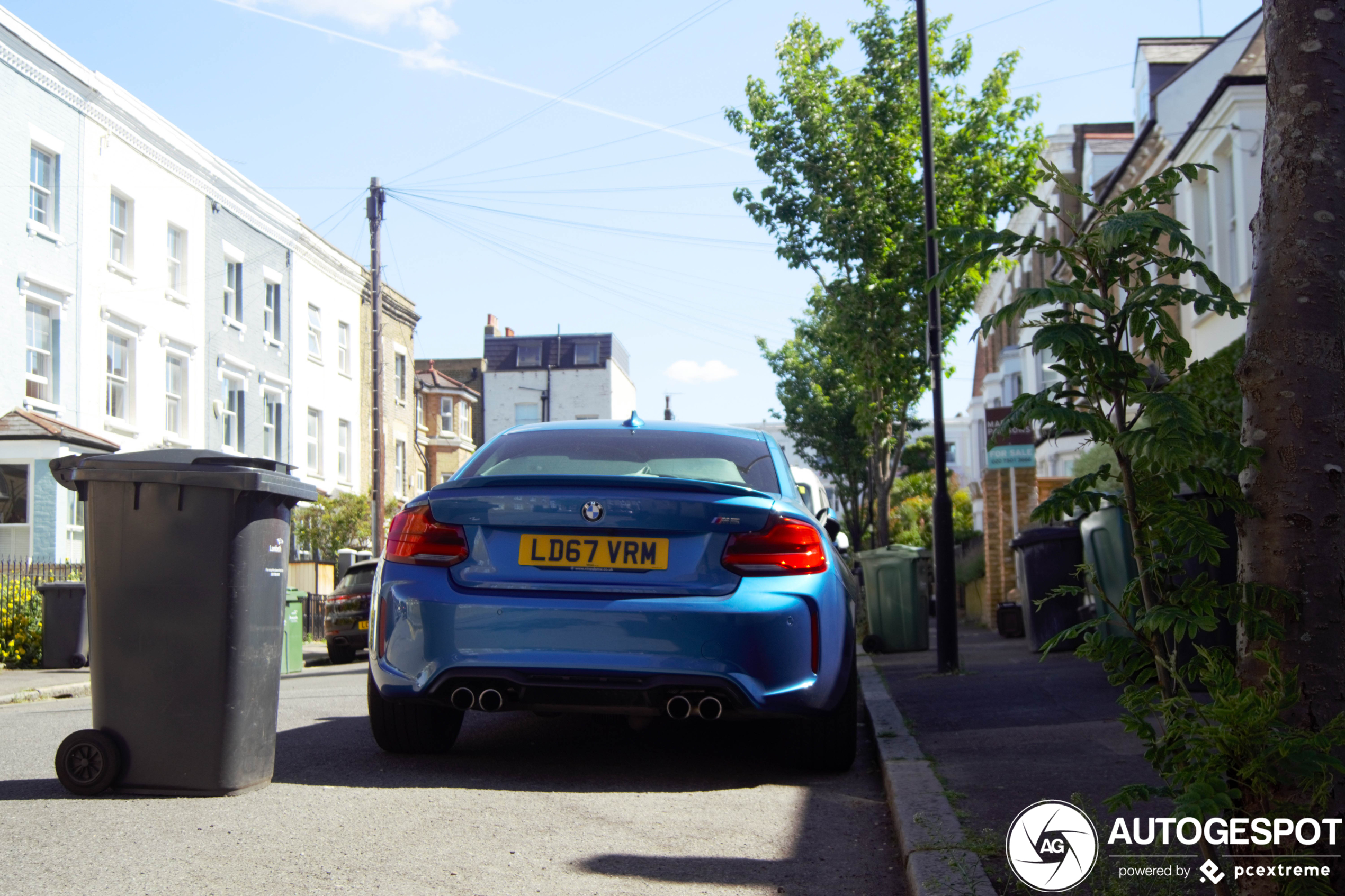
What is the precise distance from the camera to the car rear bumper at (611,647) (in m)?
5.01

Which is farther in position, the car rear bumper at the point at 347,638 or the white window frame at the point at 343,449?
the white window frame at the point at 343,449

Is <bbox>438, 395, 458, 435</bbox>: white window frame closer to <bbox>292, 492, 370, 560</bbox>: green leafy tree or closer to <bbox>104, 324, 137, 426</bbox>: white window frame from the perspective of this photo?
<bbox>292, 492, 370, 560</bbox>: green leafy tree

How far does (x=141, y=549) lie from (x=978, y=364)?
49.8m

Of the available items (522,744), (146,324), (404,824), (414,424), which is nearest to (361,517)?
(146,324)

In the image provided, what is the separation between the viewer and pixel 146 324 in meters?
24.9

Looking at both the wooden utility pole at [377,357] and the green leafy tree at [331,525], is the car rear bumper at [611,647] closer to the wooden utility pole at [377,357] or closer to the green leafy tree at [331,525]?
the wooden utility pole at [377,357]

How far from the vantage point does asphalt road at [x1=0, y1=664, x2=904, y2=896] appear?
3.81 metres

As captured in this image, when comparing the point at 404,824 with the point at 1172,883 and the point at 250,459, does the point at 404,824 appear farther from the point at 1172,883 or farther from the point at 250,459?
the point at 1172,883

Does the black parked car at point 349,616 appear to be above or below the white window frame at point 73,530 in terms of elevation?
below

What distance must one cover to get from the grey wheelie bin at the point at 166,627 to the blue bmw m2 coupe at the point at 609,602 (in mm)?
657

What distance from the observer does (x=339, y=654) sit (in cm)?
1825

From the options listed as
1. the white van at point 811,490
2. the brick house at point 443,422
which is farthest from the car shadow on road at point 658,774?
the brick house at point 443,422

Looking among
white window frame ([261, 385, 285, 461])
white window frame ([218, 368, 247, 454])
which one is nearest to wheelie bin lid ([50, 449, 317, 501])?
white window frame ([218, 368, 247, 454])

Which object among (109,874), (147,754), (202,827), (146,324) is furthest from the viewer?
(146,324)
